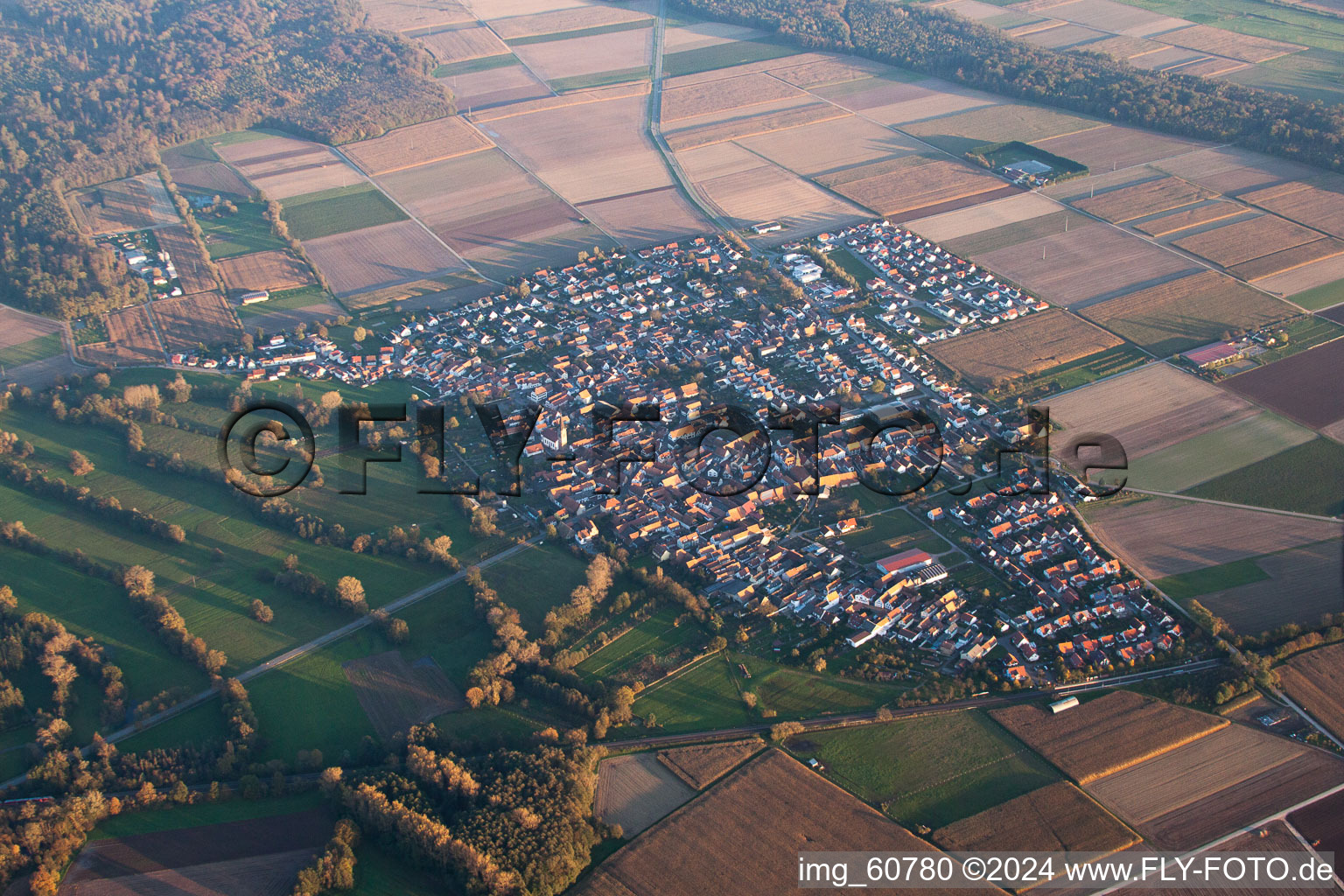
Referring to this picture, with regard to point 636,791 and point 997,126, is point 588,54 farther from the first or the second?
point 636,791

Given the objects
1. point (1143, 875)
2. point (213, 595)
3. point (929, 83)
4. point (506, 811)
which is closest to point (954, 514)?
point (1143, 875)

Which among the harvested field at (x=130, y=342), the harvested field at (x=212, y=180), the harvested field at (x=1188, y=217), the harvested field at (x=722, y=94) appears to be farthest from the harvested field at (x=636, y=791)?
the harvested field at (x=722, y=94)

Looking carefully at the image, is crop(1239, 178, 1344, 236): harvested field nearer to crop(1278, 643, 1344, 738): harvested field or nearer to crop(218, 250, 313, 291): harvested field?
crop(1278, 643, 1344, 738): harvested field

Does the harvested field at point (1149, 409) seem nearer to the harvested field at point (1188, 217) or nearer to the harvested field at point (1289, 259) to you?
the harvested field at point (1289, 259)

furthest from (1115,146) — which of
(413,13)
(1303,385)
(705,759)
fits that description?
(413,13)

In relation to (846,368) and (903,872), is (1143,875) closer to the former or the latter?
(903,872)

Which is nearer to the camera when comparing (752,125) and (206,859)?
(206,859)
